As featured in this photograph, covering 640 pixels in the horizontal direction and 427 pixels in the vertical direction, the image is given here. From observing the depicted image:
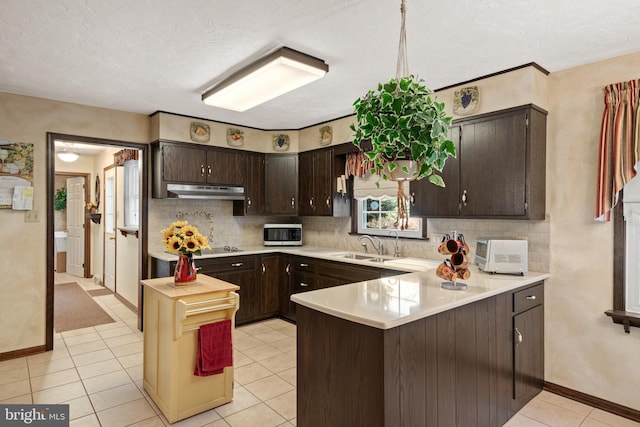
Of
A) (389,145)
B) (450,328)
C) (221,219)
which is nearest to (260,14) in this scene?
(389,145)

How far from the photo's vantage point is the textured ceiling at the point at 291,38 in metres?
2.08

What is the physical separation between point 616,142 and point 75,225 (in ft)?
29.4

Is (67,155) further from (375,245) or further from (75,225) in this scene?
(375,245)

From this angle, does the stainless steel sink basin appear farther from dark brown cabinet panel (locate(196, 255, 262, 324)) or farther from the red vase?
the red vase

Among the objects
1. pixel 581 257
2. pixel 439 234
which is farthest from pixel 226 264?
pixel 581 257

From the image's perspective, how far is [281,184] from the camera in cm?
514

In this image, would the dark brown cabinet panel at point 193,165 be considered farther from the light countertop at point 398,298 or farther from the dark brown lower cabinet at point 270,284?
the light countertop at point 398,298

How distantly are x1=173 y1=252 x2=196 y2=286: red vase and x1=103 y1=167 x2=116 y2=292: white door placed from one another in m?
4.07

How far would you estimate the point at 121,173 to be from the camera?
19.5 feet

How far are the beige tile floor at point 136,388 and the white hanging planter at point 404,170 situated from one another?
189 centimetres

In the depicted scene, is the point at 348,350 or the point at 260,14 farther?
the point at 260,14

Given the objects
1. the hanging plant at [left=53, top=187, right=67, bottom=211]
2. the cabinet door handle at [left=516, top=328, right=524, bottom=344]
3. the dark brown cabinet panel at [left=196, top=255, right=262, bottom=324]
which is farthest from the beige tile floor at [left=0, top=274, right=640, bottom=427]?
the hanging plant at [left=53, top=187, right=67, bottom=211]

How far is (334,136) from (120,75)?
2.41 meters

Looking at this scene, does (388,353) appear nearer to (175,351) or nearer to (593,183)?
(175,351)
